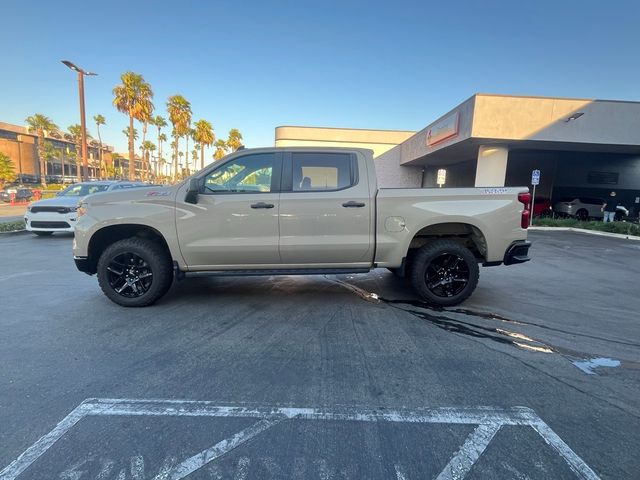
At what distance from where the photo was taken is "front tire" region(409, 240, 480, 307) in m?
4.74

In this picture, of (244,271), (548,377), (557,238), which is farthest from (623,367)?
(557,238)

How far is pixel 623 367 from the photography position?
3.28 metres

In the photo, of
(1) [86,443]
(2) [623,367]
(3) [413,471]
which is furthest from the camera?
(2) [623,367]

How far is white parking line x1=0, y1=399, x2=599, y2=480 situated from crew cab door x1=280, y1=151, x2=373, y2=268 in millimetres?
2319

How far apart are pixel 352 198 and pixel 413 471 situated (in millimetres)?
3176

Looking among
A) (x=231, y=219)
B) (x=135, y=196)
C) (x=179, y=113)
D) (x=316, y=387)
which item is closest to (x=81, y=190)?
(x=135, y=196)

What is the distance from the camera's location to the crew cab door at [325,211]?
450 cm

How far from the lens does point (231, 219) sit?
4449 mm

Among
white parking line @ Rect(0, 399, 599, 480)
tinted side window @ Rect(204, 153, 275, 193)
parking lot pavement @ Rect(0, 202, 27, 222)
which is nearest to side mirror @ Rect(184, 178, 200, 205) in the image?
tinted side window @ Rect(204, 153, 275, 193)

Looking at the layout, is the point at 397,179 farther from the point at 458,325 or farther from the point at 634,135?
the point at 458,325

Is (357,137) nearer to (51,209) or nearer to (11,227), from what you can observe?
(51,209)

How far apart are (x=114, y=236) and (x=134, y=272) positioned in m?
0.61

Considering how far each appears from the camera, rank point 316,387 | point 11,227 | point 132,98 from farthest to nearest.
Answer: point 132,98 → point 11,227 → point 316,387

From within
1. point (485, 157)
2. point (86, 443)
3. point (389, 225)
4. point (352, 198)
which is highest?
point (485, 157)
